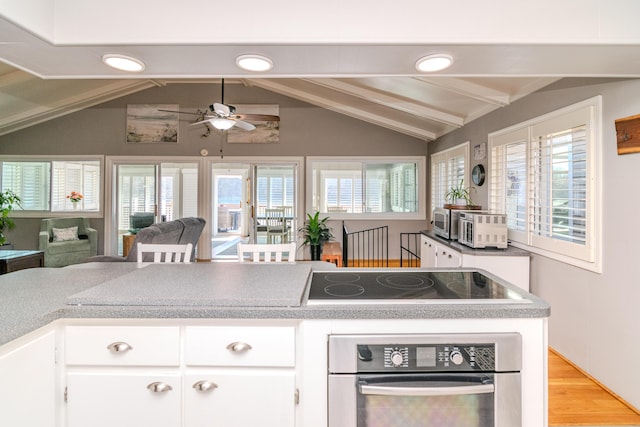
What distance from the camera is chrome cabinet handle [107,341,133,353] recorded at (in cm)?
127

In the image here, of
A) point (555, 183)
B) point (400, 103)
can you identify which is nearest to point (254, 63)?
point (555, 183)

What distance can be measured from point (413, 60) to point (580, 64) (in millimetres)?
832

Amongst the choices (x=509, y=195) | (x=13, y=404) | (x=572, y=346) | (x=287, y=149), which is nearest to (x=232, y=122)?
(x=287, y=149)

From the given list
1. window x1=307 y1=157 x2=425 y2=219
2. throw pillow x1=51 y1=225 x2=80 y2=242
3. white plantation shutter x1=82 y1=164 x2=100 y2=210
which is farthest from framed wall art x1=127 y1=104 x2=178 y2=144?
window x1=307 y1=157 x2=425 y2=219

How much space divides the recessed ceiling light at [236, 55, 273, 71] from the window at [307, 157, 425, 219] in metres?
4.92

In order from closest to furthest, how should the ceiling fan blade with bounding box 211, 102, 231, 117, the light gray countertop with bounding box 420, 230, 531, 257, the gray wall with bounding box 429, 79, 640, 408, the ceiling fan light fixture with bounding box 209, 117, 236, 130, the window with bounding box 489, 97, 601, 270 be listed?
the gray wall with bounding box 429, 79, 640, 408 < the window with bounding box 489, 97, 601, 270 < the light gray countertop with bounding box 420, 230, 531, 257 < the ceiling fan blade with bounding box 211, 102, 231, 117 < the ceiling fan light fixture with bounding box 209, 117, 236, 130

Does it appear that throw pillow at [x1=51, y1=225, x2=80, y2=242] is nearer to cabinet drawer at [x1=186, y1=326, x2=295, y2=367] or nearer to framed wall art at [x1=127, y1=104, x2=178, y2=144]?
framed wall art at [x1=127, y1=104, x2=178, y2=144]

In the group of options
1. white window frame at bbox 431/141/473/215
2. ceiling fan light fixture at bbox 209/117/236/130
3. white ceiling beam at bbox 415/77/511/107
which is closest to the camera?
white ceiling beam at bbox 415/77/511/107

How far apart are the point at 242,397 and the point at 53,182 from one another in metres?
7.43

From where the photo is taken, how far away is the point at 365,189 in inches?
263

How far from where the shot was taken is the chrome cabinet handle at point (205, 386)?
126cm

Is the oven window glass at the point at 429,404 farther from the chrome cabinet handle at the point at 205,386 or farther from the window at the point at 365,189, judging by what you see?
the window at the point at 365,189

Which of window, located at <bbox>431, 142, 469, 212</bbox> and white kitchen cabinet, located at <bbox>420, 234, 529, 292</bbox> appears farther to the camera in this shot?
window, located at <bbox>431, 142, 469, 212</bbox>
